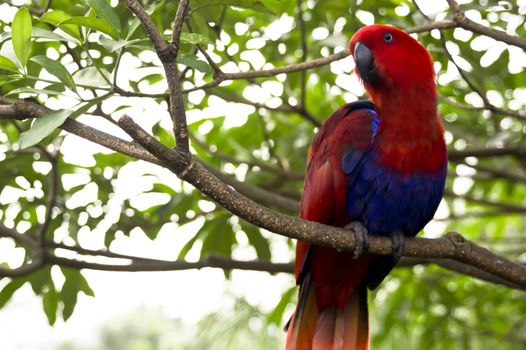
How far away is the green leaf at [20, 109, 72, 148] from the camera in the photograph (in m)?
1.75

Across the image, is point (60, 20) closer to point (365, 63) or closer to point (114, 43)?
point (114, 43)

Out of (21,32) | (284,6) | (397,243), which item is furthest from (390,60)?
(21,32)

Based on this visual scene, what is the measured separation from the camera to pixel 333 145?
267 cm

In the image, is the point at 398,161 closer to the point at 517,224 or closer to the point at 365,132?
the point at 365,132

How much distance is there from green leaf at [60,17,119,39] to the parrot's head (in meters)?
1.06

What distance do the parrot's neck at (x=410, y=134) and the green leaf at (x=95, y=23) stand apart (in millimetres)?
1071

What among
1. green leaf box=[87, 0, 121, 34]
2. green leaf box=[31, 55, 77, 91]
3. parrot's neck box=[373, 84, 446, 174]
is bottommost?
green leaf box=[31, 55, 77, 91]

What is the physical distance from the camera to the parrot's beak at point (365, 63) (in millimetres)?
2758

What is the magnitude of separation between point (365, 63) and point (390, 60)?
9cm

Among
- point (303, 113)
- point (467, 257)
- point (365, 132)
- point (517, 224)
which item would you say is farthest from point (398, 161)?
point (517, 224)

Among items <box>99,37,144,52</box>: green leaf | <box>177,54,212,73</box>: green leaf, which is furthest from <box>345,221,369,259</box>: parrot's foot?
<box>99,37,144,52</box>: green leaf

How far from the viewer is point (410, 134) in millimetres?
2621

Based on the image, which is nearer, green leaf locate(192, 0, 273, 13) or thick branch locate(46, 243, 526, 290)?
green leaf locate(192, 0, 273, 13)

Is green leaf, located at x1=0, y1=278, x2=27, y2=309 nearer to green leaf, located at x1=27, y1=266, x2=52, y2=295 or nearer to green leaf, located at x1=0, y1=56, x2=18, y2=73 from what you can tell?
green leaf, located at x1=27, y1=266, x2=52, y2=295
